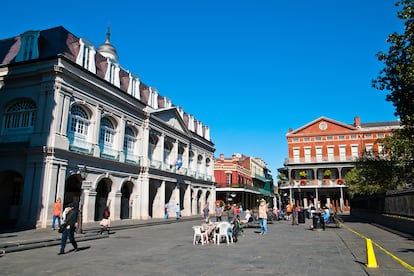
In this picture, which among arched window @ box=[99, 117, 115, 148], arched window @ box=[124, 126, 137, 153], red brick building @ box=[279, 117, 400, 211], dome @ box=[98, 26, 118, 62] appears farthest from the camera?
red brick building @ box=[279, 117, 400, 211]

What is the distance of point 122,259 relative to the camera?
8.80 meters

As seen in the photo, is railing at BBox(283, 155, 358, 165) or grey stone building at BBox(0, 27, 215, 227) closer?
grey stone building at BBox(0, 27, 215, 227)

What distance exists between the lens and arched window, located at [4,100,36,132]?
67.4ft

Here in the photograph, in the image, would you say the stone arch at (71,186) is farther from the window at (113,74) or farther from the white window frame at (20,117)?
the window at (113,74)

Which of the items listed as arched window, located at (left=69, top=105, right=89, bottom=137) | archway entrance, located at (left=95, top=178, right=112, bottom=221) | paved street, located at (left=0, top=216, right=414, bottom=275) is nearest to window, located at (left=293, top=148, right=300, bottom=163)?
archway entrance, located at (left=95, top=178, right=112, bottom=221)

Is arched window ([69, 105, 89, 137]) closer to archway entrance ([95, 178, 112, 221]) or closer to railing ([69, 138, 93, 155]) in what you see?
railing ([69, 138, 93, 155])

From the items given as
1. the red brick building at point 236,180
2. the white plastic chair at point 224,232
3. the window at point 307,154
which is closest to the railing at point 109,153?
the white plastic chair at point 224,232

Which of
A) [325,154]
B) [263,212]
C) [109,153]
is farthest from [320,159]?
[263,212]

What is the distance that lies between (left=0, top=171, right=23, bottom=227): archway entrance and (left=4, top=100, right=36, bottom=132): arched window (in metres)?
3.09

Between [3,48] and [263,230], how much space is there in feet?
75.0

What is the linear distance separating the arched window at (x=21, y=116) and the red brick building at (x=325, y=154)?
3864 centimetres

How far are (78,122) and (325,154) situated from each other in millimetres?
41213

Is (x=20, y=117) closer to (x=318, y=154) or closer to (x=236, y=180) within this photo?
(x=236, y=180)

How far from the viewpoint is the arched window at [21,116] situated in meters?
20.5
